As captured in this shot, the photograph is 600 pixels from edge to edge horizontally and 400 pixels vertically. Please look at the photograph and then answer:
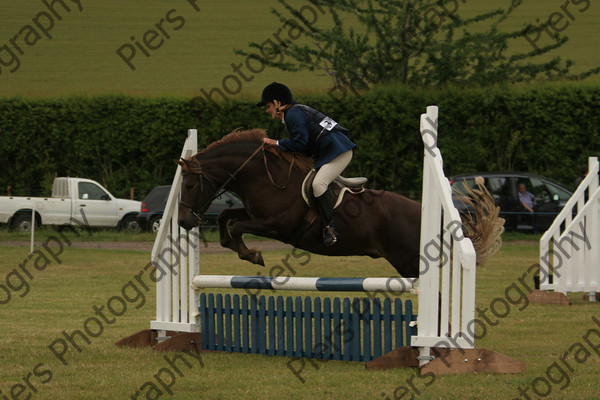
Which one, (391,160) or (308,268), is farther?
(391,160)

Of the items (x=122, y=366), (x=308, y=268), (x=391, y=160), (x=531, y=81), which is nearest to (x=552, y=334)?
(x=122, y=366)

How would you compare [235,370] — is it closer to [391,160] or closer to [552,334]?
[552,334]

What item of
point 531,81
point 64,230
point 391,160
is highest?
point 531,81

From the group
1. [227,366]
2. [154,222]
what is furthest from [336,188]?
[154,222]

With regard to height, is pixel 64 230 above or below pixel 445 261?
below

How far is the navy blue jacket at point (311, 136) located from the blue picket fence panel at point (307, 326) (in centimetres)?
117

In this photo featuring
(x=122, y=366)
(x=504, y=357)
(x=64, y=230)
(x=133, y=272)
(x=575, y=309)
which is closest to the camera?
(x=504, y=357)

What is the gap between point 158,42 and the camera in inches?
1458

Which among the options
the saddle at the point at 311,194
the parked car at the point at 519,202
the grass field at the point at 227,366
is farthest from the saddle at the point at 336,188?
the parked car at the point at 519,202

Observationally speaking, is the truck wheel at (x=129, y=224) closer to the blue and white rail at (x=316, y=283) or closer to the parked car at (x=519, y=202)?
the parked car at (x=519, y=202)

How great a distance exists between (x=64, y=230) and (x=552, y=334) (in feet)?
47.3

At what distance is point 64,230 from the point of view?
2017 centimetres

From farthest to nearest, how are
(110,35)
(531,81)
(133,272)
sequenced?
(110,35) → (531,81) → (133,272)

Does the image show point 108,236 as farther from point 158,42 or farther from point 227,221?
point 158,42
